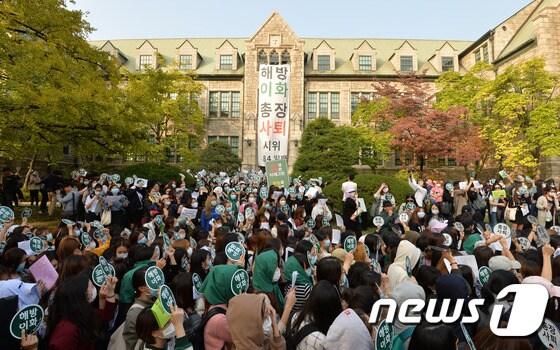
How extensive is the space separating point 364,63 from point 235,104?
43.9 feet

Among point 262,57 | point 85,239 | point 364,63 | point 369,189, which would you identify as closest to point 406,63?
point 364,63

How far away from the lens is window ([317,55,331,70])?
3731cm

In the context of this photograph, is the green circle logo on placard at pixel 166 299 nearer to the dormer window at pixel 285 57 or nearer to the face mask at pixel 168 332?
the face mask at pixel 168 332

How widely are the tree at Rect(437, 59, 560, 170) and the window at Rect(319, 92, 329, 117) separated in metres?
11.3

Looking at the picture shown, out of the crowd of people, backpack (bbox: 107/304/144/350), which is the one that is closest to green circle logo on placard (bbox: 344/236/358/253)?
the crowd of people

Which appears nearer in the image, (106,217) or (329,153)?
(106,217)

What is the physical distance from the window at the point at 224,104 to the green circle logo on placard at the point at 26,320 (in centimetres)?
3445

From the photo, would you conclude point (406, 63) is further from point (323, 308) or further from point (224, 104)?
point (323, 308)

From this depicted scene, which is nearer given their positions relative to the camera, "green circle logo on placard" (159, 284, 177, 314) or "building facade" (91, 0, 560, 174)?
"green circle logo on placard" (159, 284, 177, 314)

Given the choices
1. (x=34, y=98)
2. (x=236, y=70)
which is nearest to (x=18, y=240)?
(x=34, y=98)

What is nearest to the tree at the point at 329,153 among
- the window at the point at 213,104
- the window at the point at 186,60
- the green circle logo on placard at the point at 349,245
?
the window at the point at 213,104

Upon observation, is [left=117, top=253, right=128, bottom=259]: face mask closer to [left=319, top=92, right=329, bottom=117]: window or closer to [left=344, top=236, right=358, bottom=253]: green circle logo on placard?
[left=344, top=236, right=358, bottom=253]: green circle logo on placard

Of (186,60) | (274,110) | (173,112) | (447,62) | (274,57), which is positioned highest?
(186,60)

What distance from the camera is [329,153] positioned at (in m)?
25.4
